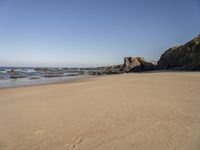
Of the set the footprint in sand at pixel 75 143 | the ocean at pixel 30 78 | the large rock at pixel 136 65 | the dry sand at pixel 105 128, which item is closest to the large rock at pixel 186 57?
the large rock at pixel 136 65

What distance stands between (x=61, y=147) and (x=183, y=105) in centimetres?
356

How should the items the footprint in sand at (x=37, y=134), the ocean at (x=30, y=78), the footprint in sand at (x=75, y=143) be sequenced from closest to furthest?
the footprint in sand at (x=75, y=143)
the footprint in sand at (x=37, y=134)
the ocean at (x=30, y=78)

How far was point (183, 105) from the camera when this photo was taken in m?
4.66

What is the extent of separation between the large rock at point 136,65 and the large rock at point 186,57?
8.97 ft

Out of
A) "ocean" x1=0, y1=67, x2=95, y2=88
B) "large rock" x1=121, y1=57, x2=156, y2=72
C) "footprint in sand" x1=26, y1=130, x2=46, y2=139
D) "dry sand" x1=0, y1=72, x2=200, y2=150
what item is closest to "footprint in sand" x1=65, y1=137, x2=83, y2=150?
"dry sand" x1=0, y1=72, x2=200, y2=150

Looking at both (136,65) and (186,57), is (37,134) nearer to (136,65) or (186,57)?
(186,57)

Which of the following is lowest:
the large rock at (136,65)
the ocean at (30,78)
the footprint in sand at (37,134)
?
the ocean at (30,78)

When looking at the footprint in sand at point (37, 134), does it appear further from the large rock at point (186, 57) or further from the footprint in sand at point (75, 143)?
the large rock at point (186, 57)

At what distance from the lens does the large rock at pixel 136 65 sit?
36.9 metres

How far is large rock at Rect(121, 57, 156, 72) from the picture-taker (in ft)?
121

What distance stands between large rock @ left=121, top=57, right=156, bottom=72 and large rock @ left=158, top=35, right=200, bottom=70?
2733 millimetres

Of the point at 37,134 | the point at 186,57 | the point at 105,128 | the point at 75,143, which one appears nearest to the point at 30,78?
the point at 37,134

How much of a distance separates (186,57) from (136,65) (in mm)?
11114

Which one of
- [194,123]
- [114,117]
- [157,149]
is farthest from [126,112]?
[157,149]
